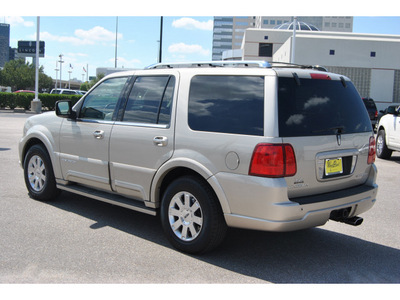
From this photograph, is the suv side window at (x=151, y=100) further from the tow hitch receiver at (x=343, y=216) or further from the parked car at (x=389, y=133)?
the parked car at (x=389, y=133)

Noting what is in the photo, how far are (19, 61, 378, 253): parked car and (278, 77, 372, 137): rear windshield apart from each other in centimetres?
1

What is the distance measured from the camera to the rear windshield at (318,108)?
395cm

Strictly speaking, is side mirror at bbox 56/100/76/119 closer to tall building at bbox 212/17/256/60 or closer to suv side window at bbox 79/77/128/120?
suv side window at bbox 79/77/128/120

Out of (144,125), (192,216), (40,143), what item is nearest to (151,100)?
(144,125)

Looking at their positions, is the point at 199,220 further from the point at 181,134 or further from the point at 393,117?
the point at 393,117

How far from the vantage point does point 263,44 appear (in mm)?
60500

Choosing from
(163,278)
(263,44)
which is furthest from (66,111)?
(263,44)

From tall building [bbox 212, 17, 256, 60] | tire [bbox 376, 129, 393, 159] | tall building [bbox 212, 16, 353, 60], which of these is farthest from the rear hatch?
tall building [bbox 212, 17, 256, 60]

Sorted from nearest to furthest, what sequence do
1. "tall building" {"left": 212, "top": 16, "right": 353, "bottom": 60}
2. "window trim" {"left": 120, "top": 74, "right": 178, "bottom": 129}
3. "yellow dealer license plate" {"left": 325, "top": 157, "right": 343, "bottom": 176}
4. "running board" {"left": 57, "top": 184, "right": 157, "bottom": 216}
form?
"yellow dealer license plate" {"left": 325, "top": 157, "right": 343, "bottom": 176} < "window trim" {"left": 120, "top": 74, "right": 178, "bottom": 129} < "running board" {"left": 57, "top": 184, "right": 157, "bottom": 216} < "tall building" {"left": 212, "top": 16, "right": 353, "bottom": 60}

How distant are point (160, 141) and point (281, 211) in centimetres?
155

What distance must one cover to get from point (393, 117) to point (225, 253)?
30.9 feet

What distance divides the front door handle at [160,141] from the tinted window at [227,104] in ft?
1.15

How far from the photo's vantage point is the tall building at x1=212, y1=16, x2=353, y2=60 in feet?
416

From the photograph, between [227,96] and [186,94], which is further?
[186,94]
